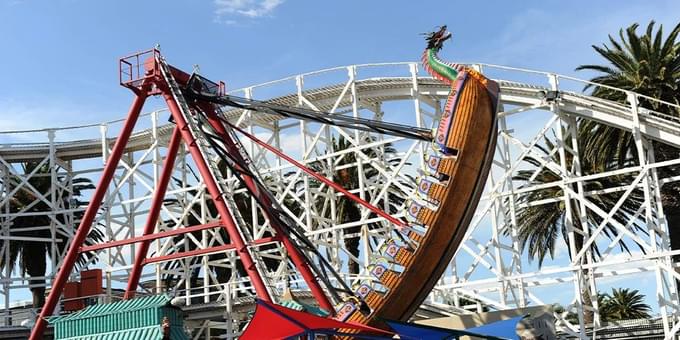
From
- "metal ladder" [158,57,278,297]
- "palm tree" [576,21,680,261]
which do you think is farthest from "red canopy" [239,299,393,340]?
"palm tree" [576,21,680,261]

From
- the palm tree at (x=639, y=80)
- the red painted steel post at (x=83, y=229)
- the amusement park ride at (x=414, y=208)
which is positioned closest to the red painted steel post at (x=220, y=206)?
the amusement park ride at (x=414, y=208)

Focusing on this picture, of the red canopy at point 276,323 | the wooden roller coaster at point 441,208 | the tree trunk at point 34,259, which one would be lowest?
the red canopy at point 276,323

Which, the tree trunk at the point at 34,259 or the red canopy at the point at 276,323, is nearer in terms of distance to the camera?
the red canopy at the point at 276,323

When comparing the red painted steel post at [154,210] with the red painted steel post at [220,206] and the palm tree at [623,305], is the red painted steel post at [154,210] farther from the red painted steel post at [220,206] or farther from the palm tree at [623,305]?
the palm tree at [623,305]

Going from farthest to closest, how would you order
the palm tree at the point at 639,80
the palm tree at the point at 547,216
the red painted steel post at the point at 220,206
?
the palm tree at the point at 547,216 → the palm tree at the point at 639,80 → the red painted steel post at the point at 220,206

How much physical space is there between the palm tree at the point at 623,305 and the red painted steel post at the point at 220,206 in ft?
132

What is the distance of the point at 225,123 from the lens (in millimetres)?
26109

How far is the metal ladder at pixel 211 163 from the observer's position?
22.0 m

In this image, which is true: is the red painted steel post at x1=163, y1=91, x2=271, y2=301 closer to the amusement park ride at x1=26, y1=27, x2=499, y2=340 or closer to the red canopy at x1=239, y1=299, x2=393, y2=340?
the amusement park ride at x1=26, y1=27, x2=499, y2=340

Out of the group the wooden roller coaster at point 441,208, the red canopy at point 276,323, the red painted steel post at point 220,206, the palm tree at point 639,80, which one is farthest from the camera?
the palm tree at point 639,80

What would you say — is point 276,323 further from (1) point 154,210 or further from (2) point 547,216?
(2) point 547,216

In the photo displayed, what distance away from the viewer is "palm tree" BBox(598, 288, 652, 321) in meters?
59.7

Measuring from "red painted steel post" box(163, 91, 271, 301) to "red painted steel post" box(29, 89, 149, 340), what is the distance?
129 cm

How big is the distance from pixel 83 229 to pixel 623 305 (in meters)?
44.1
